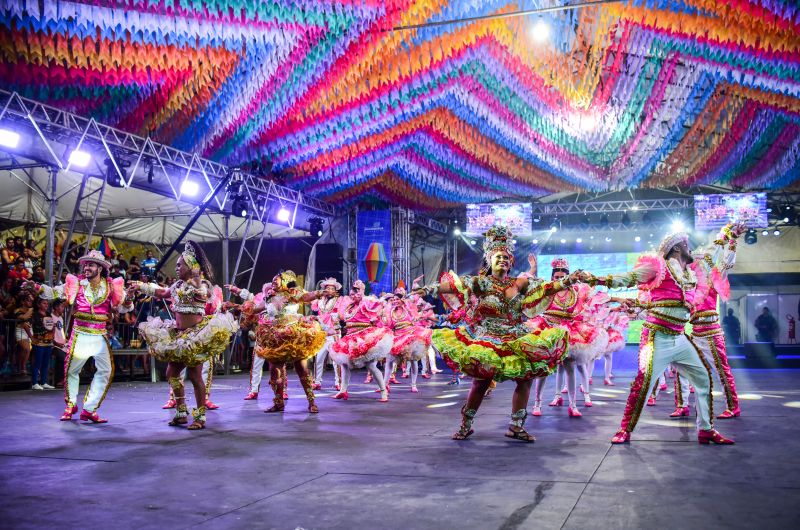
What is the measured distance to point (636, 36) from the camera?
10820 millimetres

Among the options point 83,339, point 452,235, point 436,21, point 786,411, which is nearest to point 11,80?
point 83,339

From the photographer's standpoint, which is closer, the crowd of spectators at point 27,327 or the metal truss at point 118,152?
the metal truss at point 118,152

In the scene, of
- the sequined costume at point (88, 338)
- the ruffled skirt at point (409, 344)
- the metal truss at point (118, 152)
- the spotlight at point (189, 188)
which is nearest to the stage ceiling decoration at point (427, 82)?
the metal truss at point (118, 152)

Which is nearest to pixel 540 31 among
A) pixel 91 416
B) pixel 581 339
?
pixel 581 339

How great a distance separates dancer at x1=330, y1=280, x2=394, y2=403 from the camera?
977 centimetres

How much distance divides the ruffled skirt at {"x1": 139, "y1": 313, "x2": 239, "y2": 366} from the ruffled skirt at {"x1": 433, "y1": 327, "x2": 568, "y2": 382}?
245 centimetres

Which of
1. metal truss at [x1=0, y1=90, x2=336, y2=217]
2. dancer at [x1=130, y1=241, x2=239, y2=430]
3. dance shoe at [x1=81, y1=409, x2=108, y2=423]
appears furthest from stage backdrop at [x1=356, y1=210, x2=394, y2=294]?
dancer at [x1=130, y1=241, x2=239, y2=430]

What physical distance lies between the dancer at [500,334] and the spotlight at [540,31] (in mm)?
5487

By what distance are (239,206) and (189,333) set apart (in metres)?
9.24

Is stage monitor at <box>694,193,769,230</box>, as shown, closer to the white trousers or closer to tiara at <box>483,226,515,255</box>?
tiara at <box>483,226,515,255</box>

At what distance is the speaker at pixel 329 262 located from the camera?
66.8 ft

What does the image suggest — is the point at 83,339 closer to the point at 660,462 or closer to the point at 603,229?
the point at 660,462

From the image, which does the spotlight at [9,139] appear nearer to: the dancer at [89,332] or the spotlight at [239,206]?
the dancer at [89,332]

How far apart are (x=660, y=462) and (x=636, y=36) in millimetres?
7941
